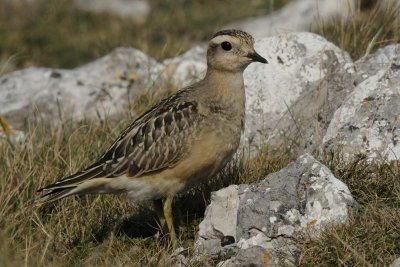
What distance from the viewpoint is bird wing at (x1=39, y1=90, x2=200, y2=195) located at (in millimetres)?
8352

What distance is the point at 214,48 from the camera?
28.7ft

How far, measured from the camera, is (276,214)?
7594 mm

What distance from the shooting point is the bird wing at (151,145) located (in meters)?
8.35

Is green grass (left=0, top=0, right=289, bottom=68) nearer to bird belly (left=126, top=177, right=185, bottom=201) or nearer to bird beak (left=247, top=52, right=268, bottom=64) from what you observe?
bird beak (left=247, top=52, right=268, bottom=64)

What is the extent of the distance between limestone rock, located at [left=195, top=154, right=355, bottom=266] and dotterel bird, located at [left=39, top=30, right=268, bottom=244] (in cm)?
49

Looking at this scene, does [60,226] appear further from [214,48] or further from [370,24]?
[370,24]

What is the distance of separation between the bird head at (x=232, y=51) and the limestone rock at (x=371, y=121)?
1.18 metres

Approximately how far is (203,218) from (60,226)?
1.45 meters

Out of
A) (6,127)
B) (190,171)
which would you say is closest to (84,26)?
(6,127)

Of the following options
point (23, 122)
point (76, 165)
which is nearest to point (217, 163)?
point (76, 165)

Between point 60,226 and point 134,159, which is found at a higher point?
point 134,159

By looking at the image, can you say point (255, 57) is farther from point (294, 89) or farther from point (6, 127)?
point (6, 127)

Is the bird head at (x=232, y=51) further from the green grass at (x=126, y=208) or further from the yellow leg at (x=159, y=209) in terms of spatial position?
the yellow leg at (x=159, y=209)

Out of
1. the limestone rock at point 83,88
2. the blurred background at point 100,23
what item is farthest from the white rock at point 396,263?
the blurred background at point 100,23
